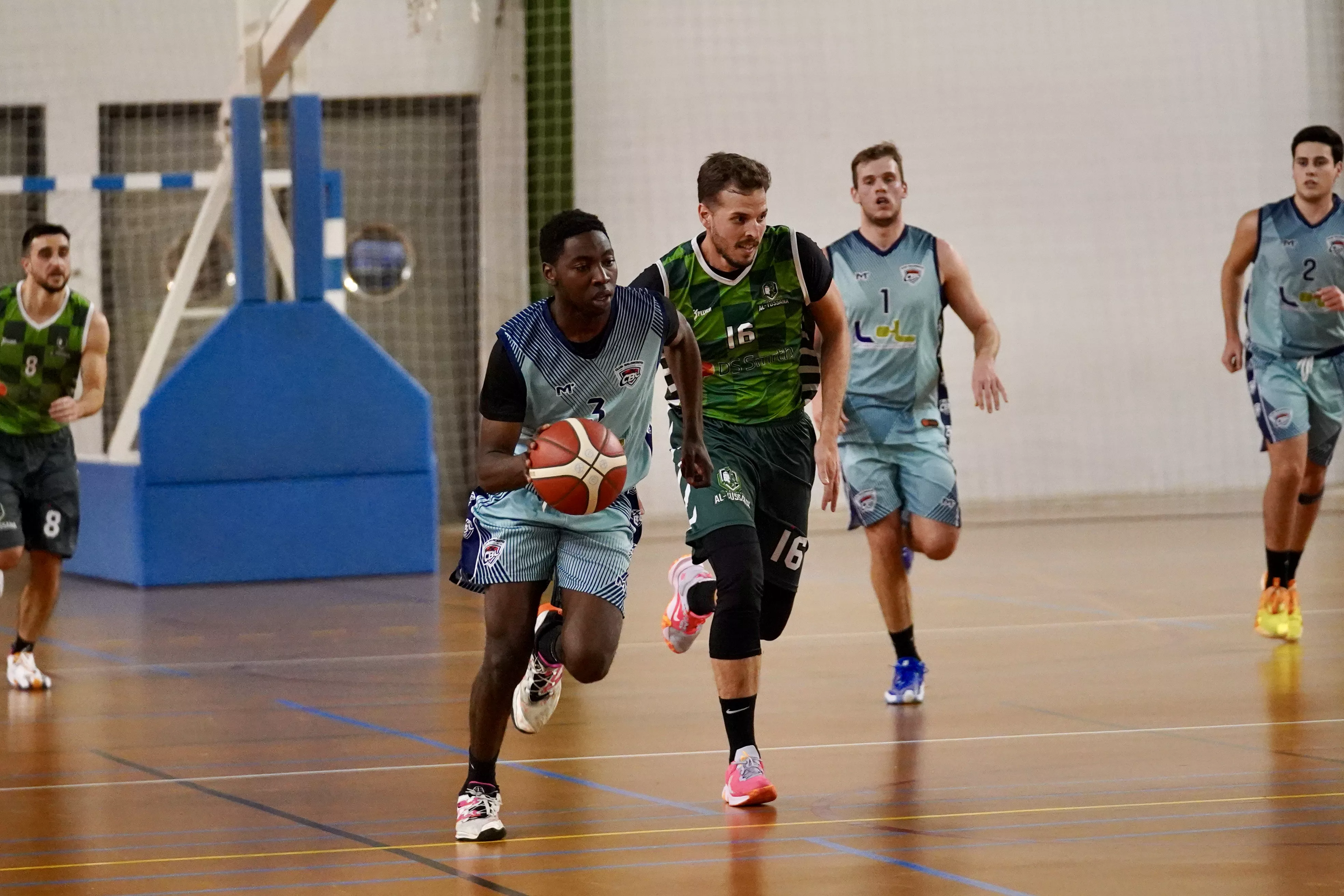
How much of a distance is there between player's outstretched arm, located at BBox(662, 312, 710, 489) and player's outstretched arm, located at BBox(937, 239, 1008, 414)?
185 centimetres

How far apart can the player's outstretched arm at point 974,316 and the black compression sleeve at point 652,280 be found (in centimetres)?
159

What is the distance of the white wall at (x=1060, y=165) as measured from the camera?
1498 centimetres

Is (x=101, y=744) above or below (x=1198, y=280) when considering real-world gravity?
below

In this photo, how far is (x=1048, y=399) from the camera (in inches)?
600

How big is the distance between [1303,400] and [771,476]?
3.38m

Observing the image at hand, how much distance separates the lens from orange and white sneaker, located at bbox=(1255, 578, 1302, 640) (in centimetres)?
765

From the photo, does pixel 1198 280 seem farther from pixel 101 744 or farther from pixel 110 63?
pixel 101 744

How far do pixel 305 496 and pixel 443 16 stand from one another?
5.26 meters

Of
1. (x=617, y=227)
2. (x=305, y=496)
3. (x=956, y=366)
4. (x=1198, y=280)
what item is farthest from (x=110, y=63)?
(x=1198, y=280)

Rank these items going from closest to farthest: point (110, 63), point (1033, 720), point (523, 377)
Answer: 1. point (523, 377)
2. point (1033, 720)
3. point (110, 63)

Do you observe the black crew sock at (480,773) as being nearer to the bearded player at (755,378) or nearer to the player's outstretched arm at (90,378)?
the bearded player at (755,378)

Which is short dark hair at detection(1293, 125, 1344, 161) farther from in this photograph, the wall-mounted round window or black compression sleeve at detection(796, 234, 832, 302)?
the wall-mounted round window

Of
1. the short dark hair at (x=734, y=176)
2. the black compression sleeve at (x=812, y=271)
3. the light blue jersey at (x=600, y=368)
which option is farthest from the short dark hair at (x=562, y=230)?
the black compression sleeve at (x=812, y=271)

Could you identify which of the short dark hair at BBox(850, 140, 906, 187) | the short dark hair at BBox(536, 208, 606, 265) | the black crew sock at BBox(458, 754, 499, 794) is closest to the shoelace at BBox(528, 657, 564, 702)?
the black crew sock at BBox(458, 754, 499, 794)
